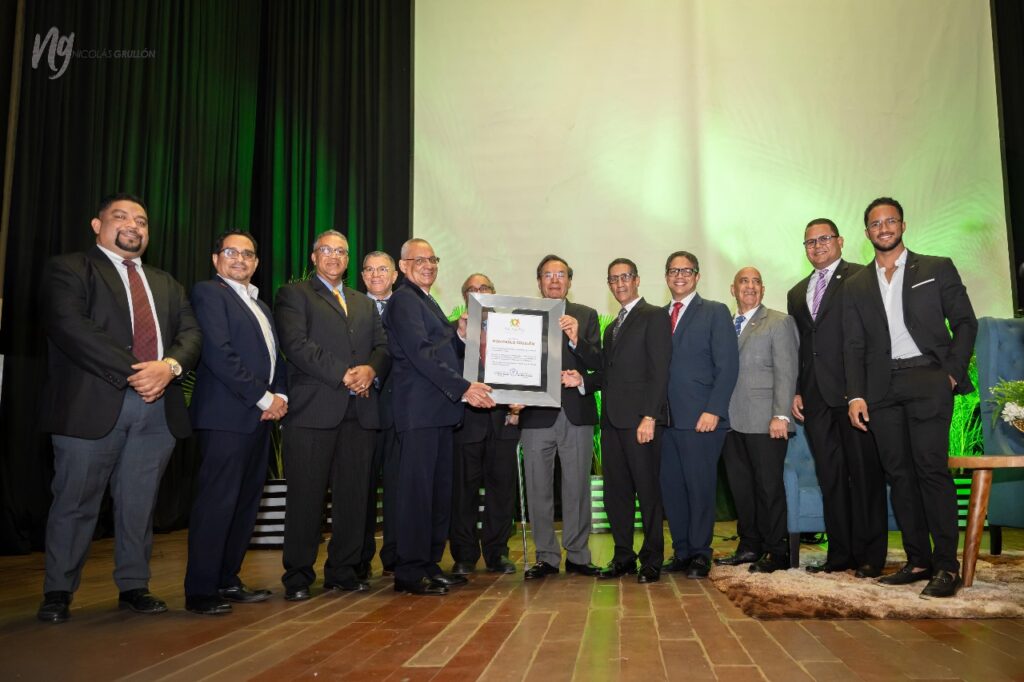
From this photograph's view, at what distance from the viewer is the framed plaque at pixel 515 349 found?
151 inches

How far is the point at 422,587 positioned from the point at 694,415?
158cm

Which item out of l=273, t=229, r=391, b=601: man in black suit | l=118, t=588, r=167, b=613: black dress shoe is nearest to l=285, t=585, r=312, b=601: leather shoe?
l=273, t=229, r=391, b=601: man in black suit

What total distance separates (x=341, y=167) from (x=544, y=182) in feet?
6.02

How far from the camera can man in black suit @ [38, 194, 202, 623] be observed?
10.00ft

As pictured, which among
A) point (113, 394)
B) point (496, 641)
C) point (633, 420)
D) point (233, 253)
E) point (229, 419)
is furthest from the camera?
point (633, 420)

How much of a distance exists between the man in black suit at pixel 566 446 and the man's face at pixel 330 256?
106 cm

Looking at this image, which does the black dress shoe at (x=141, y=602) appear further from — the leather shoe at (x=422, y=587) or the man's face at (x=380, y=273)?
the man's face at (x=380, y=273)

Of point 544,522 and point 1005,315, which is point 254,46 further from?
point 1005,315

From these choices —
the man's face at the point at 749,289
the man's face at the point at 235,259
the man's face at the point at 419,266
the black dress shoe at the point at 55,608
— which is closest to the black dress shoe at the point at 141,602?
the black dress shoe at the point at 55,608

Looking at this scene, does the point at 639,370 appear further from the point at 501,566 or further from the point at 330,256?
the point at 330,256

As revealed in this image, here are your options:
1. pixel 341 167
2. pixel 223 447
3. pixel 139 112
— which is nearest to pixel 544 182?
pixel 341 167

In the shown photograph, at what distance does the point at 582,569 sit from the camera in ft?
13.2

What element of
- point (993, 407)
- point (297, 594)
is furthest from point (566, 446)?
point (993, 407)

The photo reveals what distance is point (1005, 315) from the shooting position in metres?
6.41
